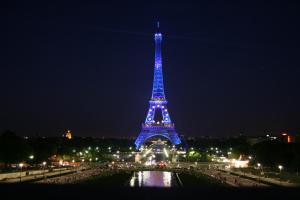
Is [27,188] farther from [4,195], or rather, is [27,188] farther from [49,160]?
[49,160]

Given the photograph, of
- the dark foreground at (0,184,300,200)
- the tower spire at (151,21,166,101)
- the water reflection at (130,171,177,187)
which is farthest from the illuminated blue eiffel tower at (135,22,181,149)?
the dark foreground at (0,184,300,200)

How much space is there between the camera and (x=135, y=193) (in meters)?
22.0

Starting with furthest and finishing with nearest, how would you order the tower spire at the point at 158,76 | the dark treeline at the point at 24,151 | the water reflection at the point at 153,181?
the tower spire at the point at 158,76 → the dark treeline at the point at 24,151 → the water reflection at the point at 153,181

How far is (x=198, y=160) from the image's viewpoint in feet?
326

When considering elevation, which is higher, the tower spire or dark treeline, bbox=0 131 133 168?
the tower spire

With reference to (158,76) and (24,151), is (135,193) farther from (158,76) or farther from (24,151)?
(158,76)

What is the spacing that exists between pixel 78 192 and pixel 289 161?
44.2 meters

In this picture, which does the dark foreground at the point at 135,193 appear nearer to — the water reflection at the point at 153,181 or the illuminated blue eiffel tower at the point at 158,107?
the water reflection at the point at 153,181

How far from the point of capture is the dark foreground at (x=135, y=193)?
2111 centimetres

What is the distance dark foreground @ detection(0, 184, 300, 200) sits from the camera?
69.3 ft

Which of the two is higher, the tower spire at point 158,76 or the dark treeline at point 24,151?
the tower spire at point 158,76

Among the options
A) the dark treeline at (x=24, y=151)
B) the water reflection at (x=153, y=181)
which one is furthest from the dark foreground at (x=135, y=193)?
the dark treeline at (x=24, y=151)

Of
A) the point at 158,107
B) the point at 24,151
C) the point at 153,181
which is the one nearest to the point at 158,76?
the point at 158,107

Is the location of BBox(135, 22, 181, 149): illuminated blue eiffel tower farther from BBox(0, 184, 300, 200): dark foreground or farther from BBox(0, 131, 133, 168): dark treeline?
BBox(0, 184, 300, 200): dark foreground
